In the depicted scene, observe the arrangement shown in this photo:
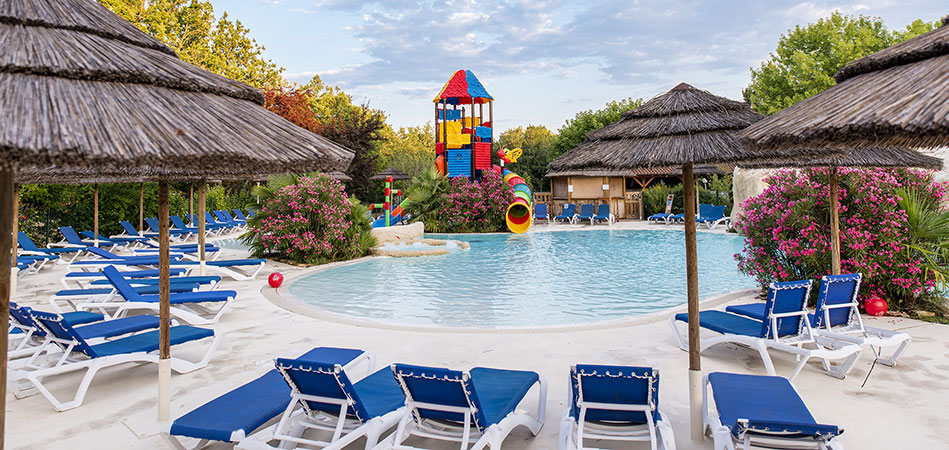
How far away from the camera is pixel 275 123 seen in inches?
168

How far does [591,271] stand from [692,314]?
8.85 metres

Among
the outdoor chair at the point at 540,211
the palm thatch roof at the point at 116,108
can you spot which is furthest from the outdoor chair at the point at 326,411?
the outdoor chair at the point at 540,211

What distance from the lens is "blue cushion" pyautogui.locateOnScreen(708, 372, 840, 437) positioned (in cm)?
309

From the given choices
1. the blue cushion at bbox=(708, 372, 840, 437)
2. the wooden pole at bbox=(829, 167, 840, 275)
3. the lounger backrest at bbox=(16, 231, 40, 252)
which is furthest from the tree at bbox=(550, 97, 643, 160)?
the blue cushion at bbox=(708, 372, 840, 437)

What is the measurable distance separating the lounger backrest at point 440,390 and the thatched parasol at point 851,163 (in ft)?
15.8

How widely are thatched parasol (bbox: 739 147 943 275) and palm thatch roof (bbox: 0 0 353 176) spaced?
537 cm

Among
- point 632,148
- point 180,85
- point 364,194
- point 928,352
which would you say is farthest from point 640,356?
point 364,194

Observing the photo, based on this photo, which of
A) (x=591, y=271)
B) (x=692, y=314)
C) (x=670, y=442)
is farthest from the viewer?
(x=591, y=271)

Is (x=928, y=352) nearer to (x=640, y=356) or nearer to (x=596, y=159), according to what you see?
(x=640, y=356)

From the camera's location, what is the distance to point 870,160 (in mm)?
6605

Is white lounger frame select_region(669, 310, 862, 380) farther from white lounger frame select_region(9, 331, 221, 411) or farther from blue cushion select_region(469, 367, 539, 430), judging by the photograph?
white lounger frame select_region(9, 331, 221, 411)

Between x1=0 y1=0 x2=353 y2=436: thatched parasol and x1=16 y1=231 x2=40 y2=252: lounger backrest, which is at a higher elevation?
x1=0 y1=0 x2=353 y2=436: thatched parasol

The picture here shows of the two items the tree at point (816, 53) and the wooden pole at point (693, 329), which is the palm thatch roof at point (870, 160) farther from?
the tree at point (816, 53)

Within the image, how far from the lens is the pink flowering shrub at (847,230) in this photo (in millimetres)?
7402
